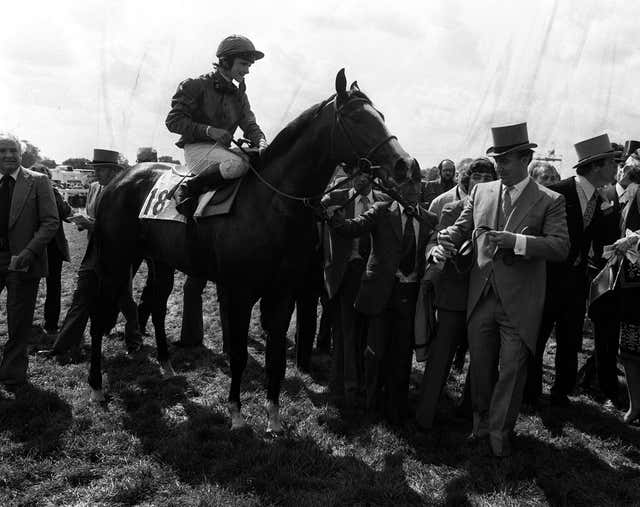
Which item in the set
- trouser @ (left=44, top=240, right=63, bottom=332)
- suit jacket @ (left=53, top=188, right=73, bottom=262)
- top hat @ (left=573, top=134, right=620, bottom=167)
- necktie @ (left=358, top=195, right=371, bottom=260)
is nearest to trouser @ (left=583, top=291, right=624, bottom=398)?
top hat @ (left=573, top=134, right=620, bottom=167)

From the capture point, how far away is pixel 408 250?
5.27 m

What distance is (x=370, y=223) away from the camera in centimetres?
514

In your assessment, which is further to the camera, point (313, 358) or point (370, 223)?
point (313, 358)

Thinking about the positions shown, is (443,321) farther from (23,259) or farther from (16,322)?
(16,322)

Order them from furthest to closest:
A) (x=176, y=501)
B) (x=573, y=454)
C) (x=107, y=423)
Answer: (x=107, y=423)
(x=573, y=454)
(x=176, y=501)

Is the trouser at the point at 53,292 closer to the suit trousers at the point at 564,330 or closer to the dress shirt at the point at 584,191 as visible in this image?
the suit trousers at the point at 564,330

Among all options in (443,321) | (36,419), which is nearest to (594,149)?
(443,321)

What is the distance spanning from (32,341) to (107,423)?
128 inches

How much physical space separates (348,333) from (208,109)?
278 cm

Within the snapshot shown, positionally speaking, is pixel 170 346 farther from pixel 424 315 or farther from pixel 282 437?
pixel 424 315

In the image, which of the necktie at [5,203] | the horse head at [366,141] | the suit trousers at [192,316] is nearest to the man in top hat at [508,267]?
the horse head at [366,141]

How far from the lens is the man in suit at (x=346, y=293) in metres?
5.79

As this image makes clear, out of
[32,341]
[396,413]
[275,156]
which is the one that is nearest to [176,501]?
[396,413]

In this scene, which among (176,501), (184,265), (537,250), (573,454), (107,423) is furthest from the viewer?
(184,265)
